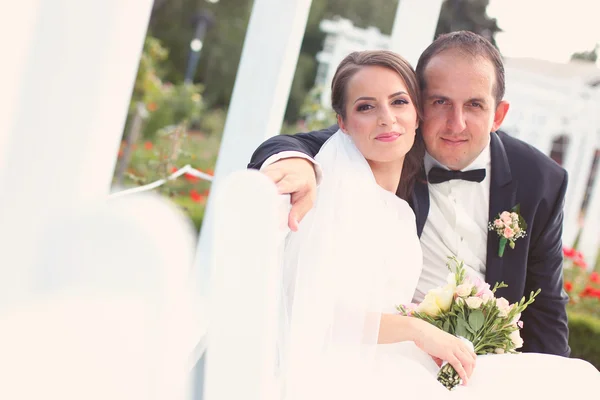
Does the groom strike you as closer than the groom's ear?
Yes

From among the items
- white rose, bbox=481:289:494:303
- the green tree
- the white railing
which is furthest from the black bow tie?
the green tree

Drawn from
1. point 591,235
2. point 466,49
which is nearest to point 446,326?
point 466,49

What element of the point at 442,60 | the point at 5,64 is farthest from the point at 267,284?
the point at 442,60

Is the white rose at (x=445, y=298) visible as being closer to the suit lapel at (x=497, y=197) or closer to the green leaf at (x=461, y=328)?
the green leaf at (x=461, y=328)

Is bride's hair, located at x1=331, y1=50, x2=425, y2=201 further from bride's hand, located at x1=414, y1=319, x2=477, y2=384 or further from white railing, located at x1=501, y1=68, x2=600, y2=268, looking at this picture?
white railing, located at x1=501, y1=68, x2=600, y2=268

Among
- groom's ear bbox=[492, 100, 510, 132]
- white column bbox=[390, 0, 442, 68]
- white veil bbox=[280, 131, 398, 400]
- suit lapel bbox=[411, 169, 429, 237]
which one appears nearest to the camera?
white veil bbox=[280, 131, 398, 400]

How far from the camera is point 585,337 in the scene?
5.64 meters

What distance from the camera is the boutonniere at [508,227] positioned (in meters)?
2.76

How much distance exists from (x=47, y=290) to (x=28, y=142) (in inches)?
5.2

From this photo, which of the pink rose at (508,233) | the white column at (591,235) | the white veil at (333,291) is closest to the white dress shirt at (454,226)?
the pink rose at (508,233)

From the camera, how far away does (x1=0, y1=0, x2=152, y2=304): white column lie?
1.70 feet

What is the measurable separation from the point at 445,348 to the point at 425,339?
2.6 inches

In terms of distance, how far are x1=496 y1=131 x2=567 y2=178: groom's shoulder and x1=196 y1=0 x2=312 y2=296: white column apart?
1101 mm

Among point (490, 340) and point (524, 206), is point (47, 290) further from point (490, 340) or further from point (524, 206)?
point (524, 206)
